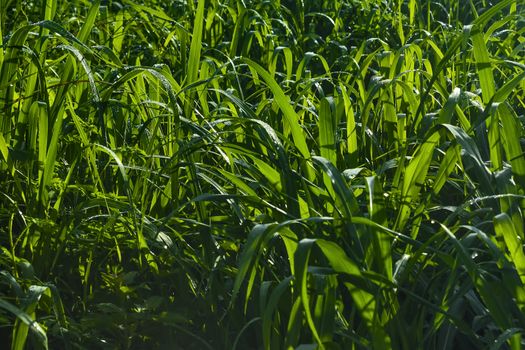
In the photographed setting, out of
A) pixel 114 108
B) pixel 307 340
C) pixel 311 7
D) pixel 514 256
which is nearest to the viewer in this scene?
pixel 514 256

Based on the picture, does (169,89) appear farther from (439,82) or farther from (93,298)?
(439,82)

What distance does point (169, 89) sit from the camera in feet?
6.22

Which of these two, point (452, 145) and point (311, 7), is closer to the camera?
point (452, 145)

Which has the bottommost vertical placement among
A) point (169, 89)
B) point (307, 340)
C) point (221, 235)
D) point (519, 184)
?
point (307, 340)

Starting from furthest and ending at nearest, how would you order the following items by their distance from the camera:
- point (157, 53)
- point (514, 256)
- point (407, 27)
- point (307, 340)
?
point (407, 27) → point (157, 53) → point (307, 340) → point (514, 256)

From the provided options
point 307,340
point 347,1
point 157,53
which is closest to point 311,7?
point 347,1

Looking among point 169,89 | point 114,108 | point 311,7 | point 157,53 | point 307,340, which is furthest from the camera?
point 311,7

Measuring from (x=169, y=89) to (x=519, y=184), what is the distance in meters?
0.69

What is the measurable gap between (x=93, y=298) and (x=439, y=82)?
3.50ft

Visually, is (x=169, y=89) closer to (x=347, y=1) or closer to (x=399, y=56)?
(x=399, y=56)

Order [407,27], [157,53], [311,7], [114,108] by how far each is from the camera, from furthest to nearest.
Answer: [311,7] → [407,27] → [157,53] → [114,108]

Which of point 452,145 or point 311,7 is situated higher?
point 311,7

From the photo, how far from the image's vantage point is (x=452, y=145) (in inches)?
68.2

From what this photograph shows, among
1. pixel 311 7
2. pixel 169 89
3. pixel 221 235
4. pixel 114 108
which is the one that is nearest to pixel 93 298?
pixel 221 235
